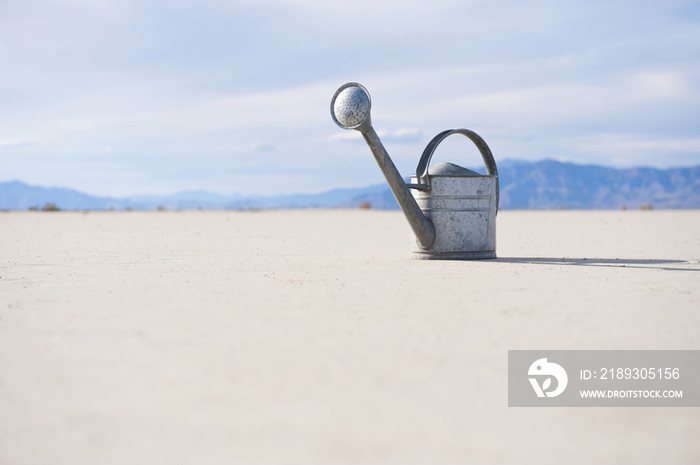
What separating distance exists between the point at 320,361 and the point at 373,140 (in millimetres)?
5481

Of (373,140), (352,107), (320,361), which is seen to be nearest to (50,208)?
(373,140)

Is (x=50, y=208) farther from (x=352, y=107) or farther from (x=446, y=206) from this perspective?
(x=352, y=107)

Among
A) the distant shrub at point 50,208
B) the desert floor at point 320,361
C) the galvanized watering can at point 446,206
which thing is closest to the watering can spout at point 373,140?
the galvanized watering can at point 446,206

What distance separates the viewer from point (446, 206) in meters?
9.78

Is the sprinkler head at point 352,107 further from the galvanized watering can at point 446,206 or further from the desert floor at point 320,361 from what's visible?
the desert floor at point 320,361

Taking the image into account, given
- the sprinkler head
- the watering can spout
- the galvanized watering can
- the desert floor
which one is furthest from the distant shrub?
the sprinkler head

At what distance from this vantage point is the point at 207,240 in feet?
49.4

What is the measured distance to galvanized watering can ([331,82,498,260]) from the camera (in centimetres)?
953

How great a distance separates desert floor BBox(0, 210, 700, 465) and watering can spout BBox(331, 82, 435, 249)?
3.82 feet

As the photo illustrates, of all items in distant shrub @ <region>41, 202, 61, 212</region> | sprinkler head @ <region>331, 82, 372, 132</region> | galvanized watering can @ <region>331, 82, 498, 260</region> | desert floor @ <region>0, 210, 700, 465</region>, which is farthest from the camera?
distant shrub @ <region>41, 202, 61, 212</region>

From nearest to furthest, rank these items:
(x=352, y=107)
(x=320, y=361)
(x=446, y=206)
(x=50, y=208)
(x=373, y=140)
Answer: (x=320, y=361), (x=352, y=107), (x=373, y=140), (x=446, y=206), (x=50, y=208)

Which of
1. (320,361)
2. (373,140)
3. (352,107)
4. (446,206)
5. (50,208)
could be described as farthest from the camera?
(50,208)

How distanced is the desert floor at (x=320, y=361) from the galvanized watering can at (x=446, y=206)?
121cm

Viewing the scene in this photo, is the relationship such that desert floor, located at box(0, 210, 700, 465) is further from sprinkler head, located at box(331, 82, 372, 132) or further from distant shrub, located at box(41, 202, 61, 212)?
distant shrub, located at box(41, 202, 61, 212)
